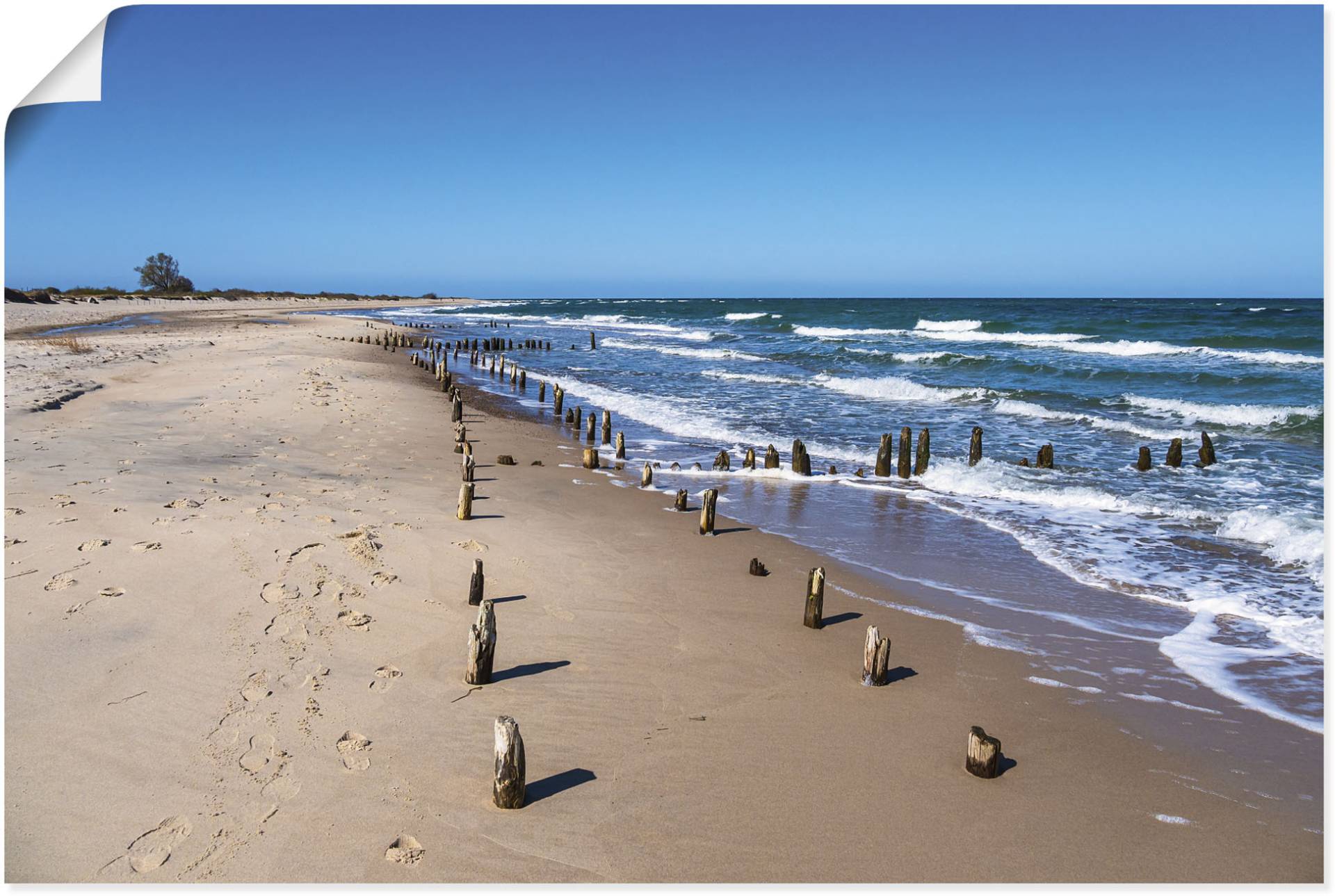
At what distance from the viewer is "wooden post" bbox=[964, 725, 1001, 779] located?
5098 mm

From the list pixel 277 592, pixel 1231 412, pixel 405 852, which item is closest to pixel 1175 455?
pixel 1231 412

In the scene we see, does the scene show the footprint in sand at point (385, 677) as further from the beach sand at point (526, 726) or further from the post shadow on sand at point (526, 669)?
the post shadow on sand at point (526, 669)

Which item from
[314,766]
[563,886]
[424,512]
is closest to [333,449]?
[424,512]

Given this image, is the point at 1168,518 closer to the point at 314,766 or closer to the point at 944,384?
the point at 314,766

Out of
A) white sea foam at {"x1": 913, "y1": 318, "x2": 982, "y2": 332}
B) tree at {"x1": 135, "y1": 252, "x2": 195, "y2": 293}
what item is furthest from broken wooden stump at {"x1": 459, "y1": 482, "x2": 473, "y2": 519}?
tree at {"x1": 135, "y1": 252, "x2": 195, "y2": 293}

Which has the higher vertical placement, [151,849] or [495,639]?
[495,639]

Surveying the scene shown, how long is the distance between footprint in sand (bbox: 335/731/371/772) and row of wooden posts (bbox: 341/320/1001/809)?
801 mm

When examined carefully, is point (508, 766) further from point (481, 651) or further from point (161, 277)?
point (161, 277)

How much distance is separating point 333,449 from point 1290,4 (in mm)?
13766

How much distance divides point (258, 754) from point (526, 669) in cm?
199

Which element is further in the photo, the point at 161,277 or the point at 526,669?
the point at 161,277

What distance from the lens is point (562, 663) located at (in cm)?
645

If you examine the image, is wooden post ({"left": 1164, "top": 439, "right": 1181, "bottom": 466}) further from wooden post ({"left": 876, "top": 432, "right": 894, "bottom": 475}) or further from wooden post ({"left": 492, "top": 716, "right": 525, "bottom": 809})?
wooden post ({"left": 492, "top": 716, "right": 525, "bottom": 809})

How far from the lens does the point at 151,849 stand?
4.00m
